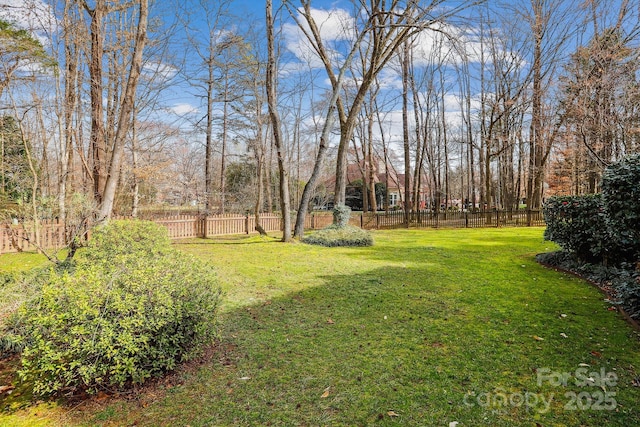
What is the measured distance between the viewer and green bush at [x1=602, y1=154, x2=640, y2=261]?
161 inches

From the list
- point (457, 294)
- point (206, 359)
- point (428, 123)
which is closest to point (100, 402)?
point (206, 359)

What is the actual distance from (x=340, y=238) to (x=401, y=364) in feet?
26.2

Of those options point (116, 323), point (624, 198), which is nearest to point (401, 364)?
point (116, 323)

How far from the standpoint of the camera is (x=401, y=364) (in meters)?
3.01

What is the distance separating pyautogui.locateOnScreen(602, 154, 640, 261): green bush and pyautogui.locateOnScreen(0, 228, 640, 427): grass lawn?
110 centimetres

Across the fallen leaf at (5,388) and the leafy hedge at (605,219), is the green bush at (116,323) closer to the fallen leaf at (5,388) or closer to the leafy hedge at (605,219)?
the fallen leaf at (5,388)

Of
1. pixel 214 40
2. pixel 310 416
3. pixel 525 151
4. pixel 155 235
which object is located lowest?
pixel 310 416

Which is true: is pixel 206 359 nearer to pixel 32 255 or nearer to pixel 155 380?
pixel 155 380

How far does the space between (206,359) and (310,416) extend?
1286mm

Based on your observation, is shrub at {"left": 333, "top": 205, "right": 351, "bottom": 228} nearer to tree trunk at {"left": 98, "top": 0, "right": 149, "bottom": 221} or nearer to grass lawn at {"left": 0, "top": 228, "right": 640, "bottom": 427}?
grass lawn at {"left": 0, "top": 228, "right": 640, "bottom": 427}

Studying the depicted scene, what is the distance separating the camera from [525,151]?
23812mm

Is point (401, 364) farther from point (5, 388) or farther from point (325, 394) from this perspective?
point (5, 388)

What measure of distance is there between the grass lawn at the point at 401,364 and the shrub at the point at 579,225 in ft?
3.65

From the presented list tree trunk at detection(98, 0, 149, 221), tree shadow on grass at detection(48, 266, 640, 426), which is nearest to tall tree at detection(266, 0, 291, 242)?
tree trunk at detection(98, 0, 149, 221)
